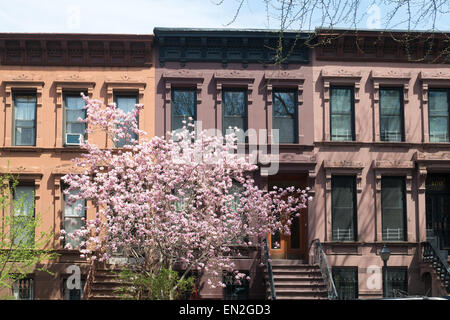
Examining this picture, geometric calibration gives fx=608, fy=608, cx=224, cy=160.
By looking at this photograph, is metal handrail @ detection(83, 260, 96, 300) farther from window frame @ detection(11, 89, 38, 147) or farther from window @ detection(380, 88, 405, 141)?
window @ detection(380, 88, 405, 141)

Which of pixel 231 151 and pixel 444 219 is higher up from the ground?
pixel 231 151

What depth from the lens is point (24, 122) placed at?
2239 centimetres

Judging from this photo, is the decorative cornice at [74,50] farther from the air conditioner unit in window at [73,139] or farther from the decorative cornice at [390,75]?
the decorative cornice at [390,75]

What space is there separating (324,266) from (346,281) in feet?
4.79

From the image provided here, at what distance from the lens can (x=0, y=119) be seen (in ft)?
72.8

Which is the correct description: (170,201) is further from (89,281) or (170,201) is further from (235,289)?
(235,289)

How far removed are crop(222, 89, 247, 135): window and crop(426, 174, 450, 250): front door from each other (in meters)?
7.44

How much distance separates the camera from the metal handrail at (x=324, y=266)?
19.6 metres

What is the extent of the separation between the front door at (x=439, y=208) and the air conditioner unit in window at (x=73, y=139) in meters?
13.1

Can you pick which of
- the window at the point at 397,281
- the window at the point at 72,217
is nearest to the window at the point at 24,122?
the window at the point at 72,217

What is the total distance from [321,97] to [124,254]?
9182 millimetres

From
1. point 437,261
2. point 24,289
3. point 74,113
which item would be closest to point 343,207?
point 437,261
